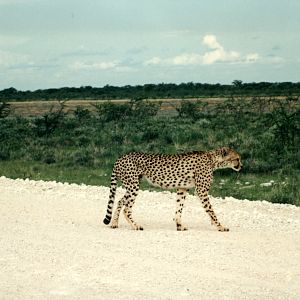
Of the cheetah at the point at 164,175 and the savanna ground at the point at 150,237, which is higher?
the cheetah at the point at 164,175

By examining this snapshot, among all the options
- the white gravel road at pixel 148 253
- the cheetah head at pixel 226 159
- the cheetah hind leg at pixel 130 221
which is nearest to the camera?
the white gravel road at pixel 148 253

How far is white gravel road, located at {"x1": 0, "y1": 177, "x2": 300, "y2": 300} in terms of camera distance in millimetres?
7484

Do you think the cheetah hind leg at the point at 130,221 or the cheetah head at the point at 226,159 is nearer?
the cheetah hind leg at the point at 130,221

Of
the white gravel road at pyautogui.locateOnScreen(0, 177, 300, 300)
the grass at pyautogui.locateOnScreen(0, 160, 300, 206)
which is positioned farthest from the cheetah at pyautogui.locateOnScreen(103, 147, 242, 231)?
the grass at pyautogui.locateOnScreen(0, 160, 300, 206)

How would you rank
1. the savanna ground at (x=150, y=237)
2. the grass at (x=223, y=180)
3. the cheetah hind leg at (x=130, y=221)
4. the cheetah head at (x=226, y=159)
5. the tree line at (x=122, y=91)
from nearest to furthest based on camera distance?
the savanna ground at (x=150, y=237), the cheetah hind leg at (x=130, y=221), the cheetah head at (x=226, y=159), the grass at (x=223, y=180), the tree line at (x=122, y=91)

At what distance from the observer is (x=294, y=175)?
1759 centimetres

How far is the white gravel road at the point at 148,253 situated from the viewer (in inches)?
295

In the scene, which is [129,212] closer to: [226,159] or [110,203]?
[110,203]

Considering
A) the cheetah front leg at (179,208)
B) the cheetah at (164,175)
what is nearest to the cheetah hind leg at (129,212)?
the cheetah at (164,175)

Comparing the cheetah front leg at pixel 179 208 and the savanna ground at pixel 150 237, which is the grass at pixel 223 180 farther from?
the cheetah front leg at pixel 179 208

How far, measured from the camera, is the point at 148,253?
9.23 m

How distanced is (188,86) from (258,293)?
111893 mm

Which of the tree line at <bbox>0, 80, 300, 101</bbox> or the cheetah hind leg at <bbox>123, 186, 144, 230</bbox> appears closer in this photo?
the cheetah hind leg at <bbox>123, 186, 144, 230</bbox>

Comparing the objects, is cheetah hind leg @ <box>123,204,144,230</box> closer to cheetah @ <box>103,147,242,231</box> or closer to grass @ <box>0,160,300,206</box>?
cheetah @ <box>103,147,242,231</box>
